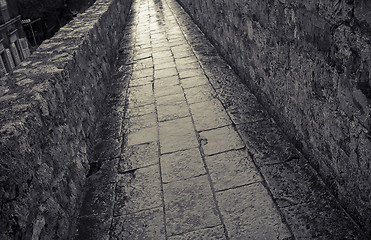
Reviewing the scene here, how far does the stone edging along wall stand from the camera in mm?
1740

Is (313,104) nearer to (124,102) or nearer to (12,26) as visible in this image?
(124,102)

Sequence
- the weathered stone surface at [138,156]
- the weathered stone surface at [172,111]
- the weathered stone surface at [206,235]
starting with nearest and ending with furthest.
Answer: the weathered stone surface at [206,235], the weathered stone surface at [138,156], the weathered stone surface at [172,111]

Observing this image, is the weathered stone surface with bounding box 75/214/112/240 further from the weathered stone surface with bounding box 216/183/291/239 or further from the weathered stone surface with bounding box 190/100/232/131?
the weathered stone surface with bounding box 190/100/232/131

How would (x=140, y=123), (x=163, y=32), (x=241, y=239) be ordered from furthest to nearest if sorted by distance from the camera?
(x=163, y=32), (x=140, y=123), (x=241, y=239)

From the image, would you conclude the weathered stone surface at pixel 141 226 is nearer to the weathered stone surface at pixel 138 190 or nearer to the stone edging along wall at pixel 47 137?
the weathered stone surface at pixel 138 190

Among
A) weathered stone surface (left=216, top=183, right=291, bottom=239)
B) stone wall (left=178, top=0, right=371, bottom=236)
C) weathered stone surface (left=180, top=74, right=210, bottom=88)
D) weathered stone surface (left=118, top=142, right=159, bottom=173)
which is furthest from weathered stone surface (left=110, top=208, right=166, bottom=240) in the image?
weathered stone surface (left=180, top=74, right=210, bottom=88)

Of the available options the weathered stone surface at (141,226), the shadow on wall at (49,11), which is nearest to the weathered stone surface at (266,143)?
the weathered stone surface at (141,226)

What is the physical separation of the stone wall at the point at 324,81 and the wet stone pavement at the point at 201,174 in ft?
0.63

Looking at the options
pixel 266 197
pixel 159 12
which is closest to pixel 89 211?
pixel 266 197

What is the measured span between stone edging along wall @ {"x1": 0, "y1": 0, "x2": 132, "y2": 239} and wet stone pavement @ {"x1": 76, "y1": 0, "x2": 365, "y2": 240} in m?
0.26

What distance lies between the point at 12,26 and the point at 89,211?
18.2 meters

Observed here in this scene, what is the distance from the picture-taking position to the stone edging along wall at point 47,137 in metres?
1.74

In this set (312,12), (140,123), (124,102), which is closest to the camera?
(312,12)

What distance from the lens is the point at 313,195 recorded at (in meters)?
2.37
